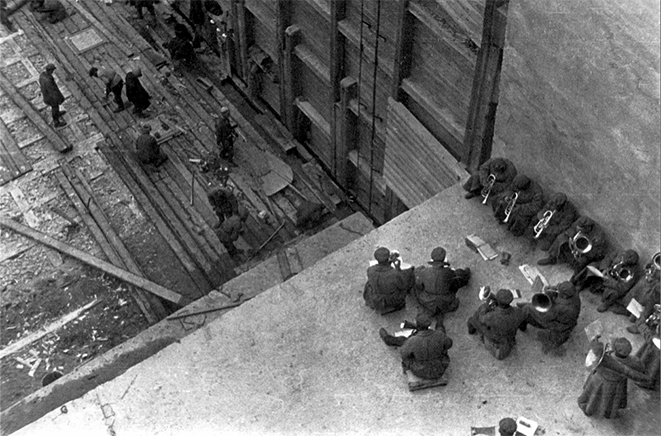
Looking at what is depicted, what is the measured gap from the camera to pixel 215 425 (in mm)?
10062

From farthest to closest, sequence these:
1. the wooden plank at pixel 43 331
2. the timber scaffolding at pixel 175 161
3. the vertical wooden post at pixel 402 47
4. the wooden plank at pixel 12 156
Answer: the wooden plank at pixel 12 156, the timber scaffolding at pixel 175 161, the wooden plank at pixel 43 331, the vertical wooden post at pixel 402 47

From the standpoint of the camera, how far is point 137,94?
17.9m

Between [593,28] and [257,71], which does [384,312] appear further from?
[257,71]

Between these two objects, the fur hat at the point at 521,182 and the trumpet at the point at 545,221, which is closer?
the trumpet at the point at 545,221

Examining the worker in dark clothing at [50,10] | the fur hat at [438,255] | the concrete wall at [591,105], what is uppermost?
the concrete wall at [591,105]

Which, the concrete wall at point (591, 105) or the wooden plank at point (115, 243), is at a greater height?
the concrete wall at point (591, 105)

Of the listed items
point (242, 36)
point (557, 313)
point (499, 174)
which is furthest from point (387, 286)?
point (242, 36)

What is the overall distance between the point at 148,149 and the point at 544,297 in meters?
9.51

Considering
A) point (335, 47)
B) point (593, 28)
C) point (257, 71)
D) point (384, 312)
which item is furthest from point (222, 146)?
point (593, 28)

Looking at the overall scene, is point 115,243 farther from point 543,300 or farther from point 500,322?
point 543,300

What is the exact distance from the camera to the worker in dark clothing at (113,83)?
1814cm

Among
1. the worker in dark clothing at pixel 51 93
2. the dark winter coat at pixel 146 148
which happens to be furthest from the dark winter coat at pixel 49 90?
the dark winter coat at pixel 146 148

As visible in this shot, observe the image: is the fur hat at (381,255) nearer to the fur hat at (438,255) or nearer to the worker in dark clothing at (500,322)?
the fur hat at (438,255)

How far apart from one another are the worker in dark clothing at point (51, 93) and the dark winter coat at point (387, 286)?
32.7 ft
